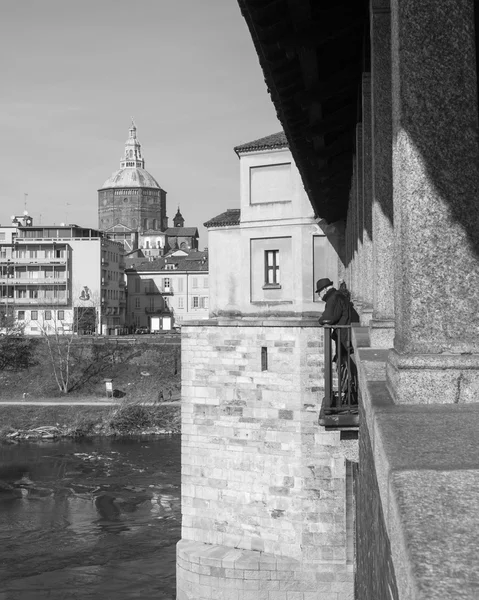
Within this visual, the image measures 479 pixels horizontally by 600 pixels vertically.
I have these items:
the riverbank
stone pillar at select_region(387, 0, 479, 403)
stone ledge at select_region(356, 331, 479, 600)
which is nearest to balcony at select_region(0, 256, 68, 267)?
the riverbank

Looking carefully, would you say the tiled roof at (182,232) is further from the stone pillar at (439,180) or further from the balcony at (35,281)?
the stone pillar at (439,180)

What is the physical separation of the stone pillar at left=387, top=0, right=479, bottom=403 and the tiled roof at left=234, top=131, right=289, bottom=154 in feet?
57.8

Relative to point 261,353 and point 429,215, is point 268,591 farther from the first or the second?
point 429,215

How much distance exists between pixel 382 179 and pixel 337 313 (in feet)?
10.9

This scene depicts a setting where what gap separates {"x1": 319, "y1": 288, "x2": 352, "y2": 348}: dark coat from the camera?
836cm

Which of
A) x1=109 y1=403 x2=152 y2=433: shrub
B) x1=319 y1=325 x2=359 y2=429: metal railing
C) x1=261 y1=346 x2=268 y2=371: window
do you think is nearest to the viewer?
x1=319 y1=325 x2=359 y2=429: metal railing

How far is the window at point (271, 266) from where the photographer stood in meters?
20.2

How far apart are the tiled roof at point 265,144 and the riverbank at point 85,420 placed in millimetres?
23196

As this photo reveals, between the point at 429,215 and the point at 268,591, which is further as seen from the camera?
the point at 268,591

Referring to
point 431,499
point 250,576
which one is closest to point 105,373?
point 250,576

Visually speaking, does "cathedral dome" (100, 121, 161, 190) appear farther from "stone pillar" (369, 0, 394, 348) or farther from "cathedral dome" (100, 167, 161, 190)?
"stone pillar" (369, 0, 394, 348)

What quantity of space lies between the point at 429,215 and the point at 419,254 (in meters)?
0.16

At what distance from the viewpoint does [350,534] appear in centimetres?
1443

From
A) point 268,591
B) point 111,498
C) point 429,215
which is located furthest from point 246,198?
point 429,215
